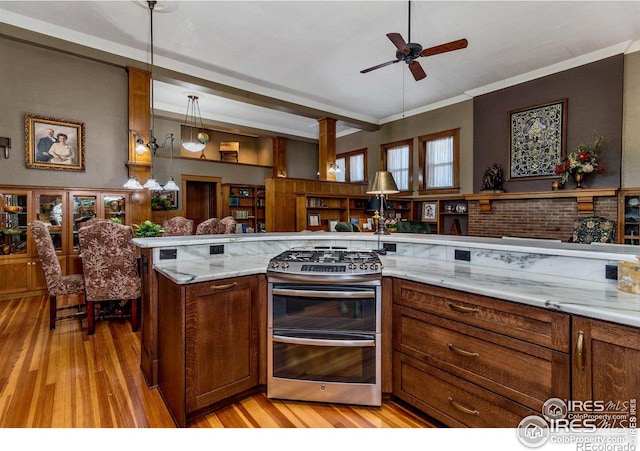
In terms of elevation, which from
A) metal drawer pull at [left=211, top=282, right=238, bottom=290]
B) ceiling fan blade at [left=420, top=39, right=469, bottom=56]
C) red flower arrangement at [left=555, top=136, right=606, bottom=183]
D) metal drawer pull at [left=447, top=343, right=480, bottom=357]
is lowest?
metal drawer pull at [left=447, top=343, right=480, bottom=357]

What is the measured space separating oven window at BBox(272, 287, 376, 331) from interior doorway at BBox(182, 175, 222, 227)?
711cm

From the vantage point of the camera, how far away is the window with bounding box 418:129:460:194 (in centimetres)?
721

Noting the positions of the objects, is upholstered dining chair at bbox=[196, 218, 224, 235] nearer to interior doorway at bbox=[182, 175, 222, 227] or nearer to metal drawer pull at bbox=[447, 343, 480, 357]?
interior doorway at bbox=[182, 175, 222, 227]

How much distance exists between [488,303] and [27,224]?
5545mm

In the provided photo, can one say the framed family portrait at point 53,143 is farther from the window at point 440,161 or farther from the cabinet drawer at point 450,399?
the window at point 440,161

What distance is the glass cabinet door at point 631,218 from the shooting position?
187 inches

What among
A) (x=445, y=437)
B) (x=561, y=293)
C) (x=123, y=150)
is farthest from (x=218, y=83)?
(x=445, y=437)

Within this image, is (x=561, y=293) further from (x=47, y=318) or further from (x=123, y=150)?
(x=123, y=150)

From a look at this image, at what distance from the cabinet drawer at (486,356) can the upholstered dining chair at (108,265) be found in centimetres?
257

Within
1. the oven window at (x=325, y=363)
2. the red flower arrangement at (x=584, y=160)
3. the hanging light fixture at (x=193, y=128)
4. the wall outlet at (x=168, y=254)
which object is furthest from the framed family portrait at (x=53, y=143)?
the red flower arrangement at (x=584, y=160)

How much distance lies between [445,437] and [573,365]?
3.64ft

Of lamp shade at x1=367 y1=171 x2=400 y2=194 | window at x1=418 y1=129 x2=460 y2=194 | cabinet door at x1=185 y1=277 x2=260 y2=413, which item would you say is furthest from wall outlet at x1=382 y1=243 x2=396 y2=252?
window at x1=418 y1=129 x2=460 y2=194

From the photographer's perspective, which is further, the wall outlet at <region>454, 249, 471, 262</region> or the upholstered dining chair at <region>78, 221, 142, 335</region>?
the upholstered dining chair at <region>78, 221, 142, 335</region>

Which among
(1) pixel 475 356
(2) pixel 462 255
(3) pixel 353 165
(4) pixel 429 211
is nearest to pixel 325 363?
(1) pixel 475 356
